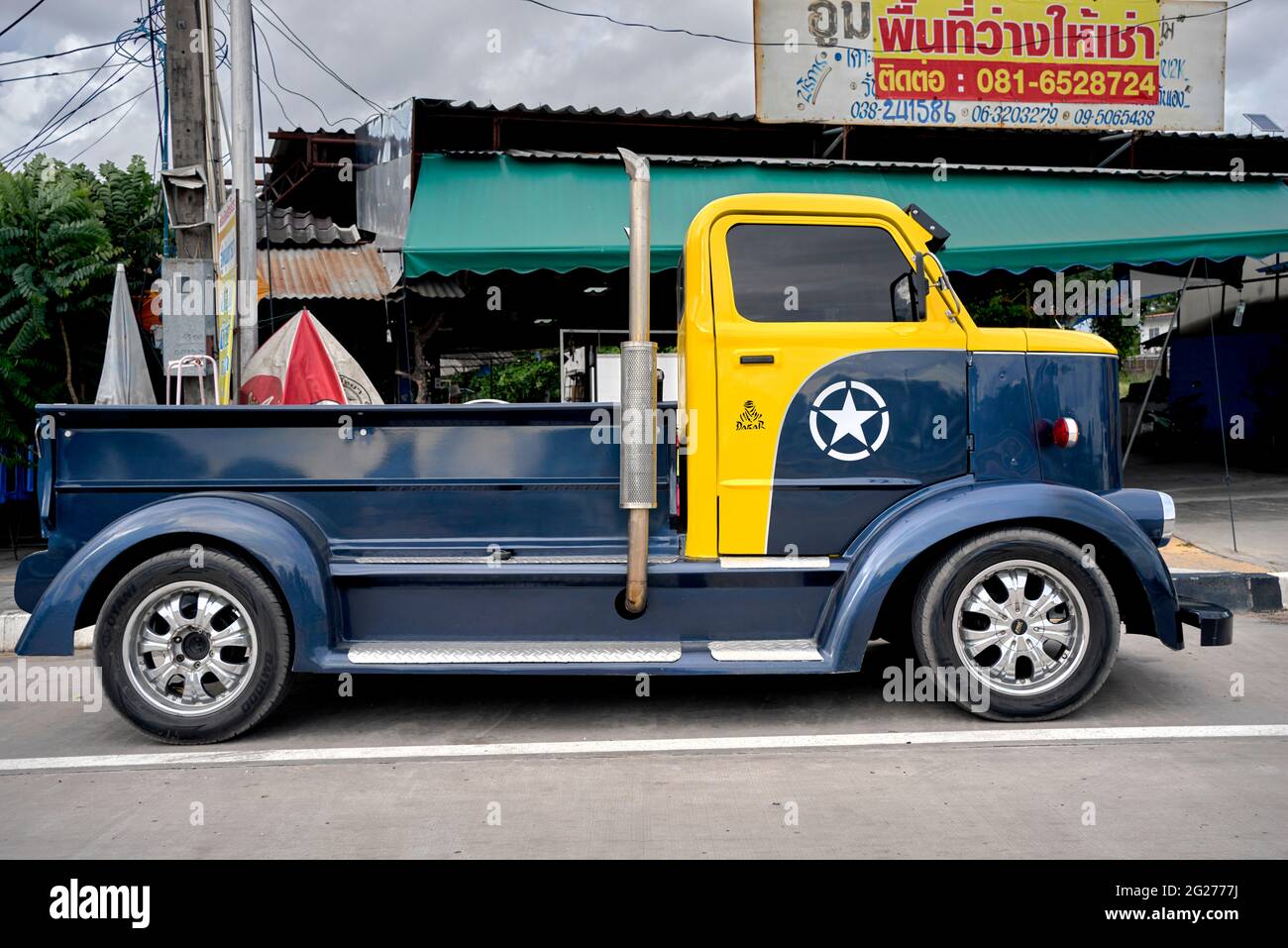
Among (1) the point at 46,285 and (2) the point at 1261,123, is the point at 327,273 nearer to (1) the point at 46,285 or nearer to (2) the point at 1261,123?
(1) the point at 46,285

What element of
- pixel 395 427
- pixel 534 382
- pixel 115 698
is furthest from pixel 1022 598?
pixel 534 382

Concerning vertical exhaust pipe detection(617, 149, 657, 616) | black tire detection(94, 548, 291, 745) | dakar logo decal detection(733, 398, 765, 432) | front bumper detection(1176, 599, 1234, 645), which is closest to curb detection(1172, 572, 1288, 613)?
front bumper detection(1176, 599, 1234, 645)

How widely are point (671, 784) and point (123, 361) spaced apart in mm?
5796

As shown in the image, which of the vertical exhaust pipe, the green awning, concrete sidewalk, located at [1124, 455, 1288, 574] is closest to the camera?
the vertical exhaust pipe

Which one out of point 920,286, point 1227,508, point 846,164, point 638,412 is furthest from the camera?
point 1227,508

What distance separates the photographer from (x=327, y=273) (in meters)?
11.6

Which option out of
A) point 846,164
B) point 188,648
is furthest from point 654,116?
point 188,648

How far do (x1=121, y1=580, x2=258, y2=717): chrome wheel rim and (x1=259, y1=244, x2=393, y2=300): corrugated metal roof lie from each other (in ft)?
20.8

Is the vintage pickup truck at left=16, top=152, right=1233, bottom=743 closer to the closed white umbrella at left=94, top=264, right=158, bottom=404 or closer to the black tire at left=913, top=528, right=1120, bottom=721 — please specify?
the black tire at left=913, top=528, right=1120, bottom=721

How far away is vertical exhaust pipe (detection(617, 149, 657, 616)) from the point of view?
163 inches

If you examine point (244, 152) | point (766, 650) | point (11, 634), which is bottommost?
point (11, 634)
